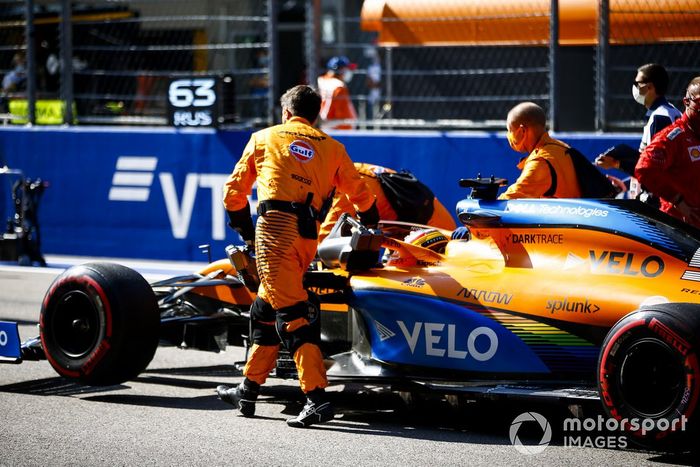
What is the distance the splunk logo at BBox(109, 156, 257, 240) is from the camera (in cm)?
1150

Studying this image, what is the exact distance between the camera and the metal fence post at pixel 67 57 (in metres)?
12.4

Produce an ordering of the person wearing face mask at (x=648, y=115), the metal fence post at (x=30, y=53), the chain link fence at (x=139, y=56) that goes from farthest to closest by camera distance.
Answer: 1. the metal fence post at (x=30, y=53)
2. the chain link fence at (x=139, y=56)
3. the person wearing face mask at (x=648, y=115)

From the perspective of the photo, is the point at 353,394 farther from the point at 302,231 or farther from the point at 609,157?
the point at 609,157

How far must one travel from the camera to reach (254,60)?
13.1 metres

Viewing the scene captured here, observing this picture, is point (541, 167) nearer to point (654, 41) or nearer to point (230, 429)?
point (230, 429)

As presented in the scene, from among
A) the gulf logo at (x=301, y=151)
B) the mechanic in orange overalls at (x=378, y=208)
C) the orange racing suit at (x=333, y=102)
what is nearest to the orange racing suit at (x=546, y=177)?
the mechanic in orange overalls at (x=378, y=208)

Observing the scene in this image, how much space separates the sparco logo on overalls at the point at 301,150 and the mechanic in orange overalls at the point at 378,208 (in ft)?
3.88

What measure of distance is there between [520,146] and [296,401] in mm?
2025

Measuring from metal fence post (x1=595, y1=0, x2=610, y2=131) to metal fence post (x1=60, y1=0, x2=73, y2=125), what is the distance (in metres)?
5.35

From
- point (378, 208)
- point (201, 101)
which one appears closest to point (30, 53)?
point (201, 101)

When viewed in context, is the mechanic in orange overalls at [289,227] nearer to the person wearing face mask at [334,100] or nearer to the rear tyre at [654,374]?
the rear tyre at [654,374]

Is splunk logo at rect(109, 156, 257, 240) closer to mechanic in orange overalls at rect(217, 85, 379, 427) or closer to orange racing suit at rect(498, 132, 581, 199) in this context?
mechanic in orange overalls at rect(217, 85, 379, 427)

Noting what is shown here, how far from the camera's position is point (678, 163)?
291 inches

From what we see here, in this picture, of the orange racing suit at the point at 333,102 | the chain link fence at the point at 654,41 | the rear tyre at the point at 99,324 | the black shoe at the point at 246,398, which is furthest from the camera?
the orange racing suit at the point at 333,102
